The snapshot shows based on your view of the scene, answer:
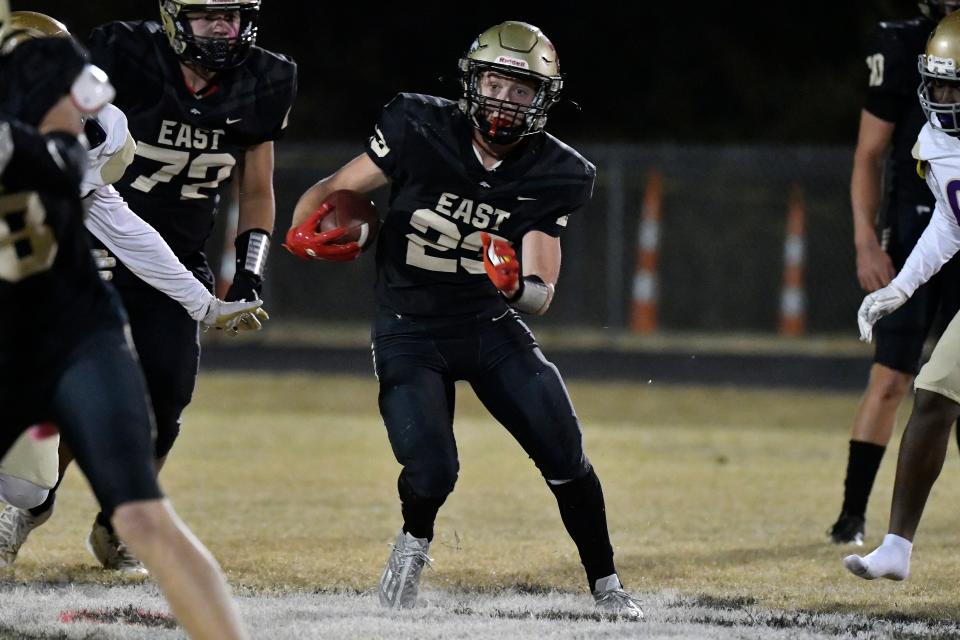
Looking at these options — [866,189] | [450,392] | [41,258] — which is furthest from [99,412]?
[866,189]

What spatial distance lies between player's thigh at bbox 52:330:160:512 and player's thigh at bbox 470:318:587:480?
1390 millimetres

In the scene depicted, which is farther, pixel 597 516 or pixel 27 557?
pixel 27 557

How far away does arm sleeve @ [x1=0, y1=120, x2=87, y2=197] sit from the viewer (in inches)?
127

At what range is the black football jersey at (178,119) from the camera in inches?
198

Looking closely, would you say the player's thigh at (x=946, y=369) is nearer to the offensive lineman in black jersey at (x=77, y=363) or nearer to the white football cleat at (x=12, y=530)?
the offensive lineman in black jersey at (x=77, y=363)

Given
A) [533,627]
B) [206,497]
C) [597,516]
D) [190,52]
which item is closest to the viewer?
[533,627]

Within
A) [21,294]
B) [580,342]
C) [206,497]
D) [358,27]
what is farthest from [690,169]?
[21,294]

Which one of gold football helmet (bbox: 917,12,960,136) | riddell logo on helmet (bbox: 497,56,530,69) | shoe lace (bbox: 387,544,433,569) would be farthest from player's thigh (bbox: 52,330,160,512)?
gold football helmet (bbox: 917,12,960,136)

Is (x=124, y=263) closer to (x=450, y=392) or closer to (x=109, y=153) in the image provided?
(x=109, y=153)

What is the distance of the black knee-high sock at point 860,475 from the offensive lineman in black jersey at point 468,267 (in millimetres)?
1624

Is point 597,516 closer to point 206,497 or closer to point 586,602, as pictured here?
point 586,602

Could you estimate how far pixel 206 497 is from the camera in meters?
6.61

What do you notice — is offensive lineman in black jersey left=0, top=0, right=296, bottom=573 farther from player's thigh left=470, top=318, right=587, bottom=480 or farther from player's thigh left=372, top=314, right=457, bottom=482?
player's thigh left=470, top=318, right=587, bottom=480

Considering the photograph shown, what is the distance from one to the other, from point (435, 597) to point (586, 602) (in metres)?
0.44
